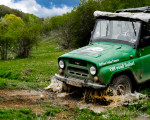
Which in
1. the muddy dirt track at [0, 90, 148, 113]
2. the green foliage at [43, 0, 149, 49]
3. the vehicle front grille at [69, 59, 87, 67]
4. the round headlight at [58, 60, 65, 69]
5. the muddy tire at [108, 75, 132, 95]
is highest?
the green foliage at [43, 0, 149, 49]

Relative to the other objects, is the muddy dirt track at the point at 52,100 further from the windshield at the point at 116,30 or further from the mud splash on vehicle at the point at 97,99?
the windshield at the point at 116,30

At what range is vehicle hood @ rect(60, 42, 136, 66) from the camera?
25.4ft

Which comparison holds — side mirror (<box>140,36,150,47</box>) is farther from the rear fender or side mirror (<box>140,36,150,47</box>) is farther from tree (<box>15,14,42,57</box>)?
tree (<box>15,14,42,57</box>)

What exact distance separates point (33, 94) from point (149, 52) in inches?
168

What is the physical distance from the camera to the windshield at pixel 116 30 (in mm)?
8781

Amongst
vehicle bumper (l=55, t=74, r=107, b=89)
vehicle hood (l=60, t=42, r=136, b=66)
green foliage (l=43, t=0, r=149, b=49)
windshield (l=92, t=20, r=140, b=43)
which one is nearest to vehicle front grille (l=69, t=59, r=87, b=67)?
vehicle hood (l=60, t=42, r=136, b=66)

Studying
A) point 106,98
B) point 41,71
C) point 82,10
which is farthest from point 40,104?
point 82,10

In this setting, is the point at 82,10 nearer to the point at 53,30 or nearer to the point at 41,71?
the point at 41,71

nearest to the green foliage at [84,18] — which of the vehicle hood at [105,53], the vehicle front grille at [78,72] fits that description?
the vehicle hood at [105,53]

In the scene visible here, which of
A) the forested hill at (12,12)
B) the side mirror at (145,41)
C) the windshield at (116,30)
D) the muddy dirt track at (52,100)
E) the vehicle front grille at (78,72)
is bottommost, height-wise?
the muddy dirt track at (52,100)

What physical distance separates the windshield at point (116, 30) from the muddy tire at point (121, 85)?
4.46ft

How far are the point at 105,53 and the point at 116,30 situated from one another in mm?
1393

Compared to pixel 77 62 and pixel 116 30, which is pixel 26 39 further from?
pixel 77 62

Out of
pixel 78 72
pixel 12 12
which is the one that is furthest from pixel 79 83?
pixel 12 12
